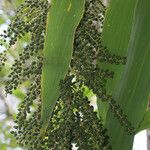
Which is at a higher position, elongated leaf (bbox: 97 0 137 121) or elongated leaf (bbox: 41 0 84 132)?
elongated leaf (bbox: 97 0 137 121)

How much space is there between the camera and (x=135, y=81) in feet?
4.05

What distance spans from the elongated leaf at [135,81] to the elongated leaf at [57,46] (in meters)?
0.19

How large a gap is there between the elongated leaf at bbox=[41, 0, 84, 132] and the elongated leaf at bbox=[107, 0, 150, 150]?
19cm

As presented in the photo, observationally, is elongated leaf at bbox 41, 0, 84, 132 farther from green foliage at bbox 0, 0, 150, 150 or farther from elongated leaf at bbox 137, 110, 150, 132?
elongated leaf at bbox 137, 110, 150, 132

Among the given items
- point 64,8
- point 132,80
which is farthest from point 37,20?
point 132,80

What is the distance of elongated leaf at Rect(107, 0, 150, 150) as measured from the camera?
47.4 inches

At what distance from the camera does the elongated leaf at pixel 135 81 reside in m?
1.20

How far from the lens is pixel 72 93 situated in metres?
1.01

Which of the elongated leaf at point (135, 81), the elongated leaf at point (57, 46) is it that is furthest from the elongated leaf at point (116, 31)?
the elongated leaf at point (57, 46)

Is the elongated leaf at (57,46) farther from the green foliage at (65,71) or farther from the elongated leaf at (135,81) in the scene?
the elongated leaf at (135,81)

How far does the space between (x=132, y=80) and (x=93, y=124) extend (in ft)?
0.90

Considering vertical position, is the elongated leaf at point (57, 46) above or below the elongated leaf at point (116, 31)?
below

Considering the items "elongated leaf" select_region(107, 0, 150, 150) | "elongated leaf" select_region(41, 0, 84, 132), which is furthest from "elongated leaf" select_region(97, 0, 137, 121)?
"elongated leaf" select_region(41, 0, 84, 132)

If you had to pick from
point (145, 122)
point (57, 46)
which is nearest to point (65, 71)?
point (57, 46)
